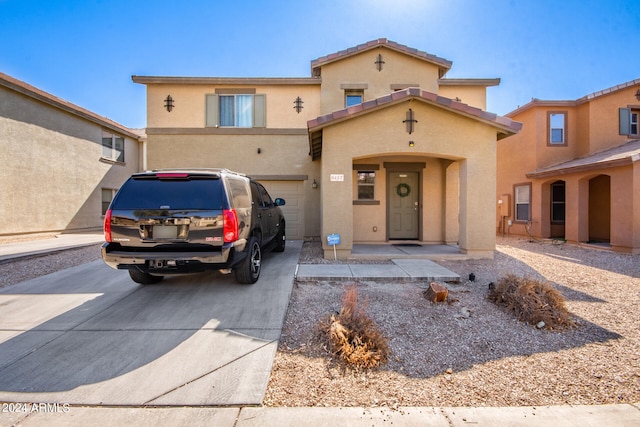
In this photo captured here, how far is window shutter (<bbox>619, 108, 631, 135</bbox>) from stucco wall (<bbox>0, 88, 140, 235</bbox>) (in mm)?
23206

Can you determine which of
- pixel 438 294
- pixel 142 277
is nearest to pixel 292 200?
pixel 142 277

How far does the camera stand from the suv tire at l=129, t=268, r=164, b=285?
480 centimetres

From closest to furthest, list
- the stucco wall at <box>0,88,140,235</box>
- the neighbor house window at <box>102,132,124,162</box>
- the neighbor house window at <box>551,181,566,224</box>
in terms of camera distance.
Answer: the stucco wall at <box>0,88,140,235</box>
the neighbor house window at <box>551,181,566,224</box>
the neighbor house window at <box>102,132,124,162</box>

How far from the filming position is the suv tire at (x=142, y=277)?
4801 mm

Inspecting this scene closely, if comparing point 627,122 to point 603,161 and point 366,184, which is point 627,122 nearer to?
point 603,161

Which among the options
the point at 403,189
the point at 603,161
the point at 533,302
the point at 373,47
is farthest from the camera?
the point at 373,47

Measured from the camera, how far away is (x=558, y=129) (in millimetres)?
12133

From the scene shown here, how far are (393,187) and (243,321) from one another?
23.4 ft

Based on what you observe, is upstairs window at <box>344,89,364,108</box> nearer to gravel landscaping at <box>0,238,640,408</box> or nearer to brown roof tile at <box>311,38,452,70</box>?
brown roof tile at <box>311,38,452,70</box>

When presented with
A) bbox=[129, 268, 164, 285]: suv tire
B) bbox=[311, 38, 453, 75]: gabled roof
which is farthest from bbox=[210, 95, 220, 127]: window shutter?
bbox=[129, 268, 164, 285]: suv tire

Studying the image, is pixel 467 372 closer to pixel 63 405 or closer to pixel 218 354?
pixel 218 354

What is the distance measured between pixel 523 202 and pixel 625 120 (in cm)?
486

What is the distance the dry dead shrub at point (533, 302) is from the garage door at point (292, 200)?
7.36 metres

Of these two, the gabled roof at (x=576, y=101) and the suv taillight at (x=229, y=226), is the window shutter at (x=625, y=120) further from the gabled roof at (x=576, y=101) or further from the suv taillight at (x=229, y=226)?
the suv taillight at (x=229, y=226)
